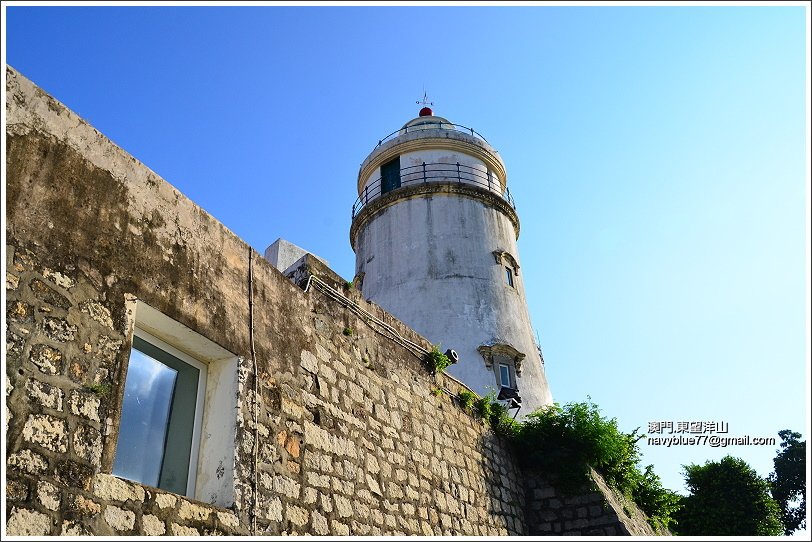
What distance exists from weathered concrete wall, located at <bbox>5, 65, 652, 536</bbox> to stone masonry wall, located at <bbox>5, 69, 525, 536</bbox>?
11mm

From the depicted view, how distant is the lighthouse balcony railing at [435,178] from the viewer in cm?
1888

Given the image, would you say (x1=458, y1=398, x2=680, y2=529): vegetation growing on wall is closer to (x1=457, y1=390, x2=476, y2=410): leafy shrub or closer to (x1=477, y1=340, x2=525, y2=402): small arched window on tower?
(x1=457, y1=390, x2=476, y2=410): leafy shrub

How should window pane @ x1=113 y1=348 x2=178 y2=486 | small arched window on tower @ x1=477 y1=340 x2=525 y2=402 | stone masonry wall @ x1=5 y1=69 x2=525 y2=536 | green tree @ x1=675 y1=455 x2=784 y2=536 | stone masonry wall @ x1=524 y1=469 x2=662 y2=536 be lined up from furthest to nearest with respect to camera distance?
green tree @ x1=675 y1=455 x2=784 y2=536 → small arched window on tower @ x1=477 y1=340 x2=525 y2=402 → stone masonry wall @ x1=524 y1=469 x2=662 y2=536 → window pane @ x1=113 y1=348 x2=178 y2=486 → stone masonry wall @ x1=5 y1=69 x2=525 y2=536

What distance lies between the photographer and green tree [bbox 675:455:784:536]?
1728cm

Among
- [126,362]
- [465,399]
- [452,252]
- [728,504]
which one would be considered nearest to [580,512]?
[465,399]

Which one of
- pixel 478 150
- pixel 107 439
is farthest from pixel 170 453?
pixel 478 150

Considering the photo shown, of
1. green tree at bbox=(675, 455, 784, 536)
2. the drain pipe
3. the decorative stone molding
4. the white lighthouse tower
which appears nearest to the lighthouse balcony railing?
the white lighthouse tower

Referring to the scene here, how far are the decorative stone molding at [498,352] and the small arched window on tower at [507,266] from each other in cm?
214

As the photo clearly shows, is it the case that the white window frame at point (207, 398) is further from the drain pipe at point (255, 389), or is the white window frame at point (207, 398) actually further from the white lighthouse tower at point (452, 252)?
the white lighthouse tower at point (452, 252)

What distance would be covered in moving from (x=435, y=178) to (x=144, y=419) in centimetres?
1506

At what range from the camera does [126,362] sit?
161 inches

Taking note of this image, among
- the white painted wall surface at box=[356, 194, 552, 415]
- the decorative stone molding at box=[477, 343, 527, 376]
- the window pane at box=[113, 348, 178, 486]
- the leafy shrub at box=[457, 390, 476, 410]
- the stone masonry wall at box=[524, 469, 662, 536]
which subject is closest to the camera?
the window pane at box=[113, 348, 178, 486]

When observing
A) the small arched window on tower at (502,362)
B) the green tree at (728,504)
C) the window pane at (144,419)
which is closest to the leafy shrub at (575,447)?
the window pane at (144,419)

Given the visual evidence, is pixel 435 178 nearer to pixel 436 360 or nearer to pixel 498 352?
pixel 498 352
